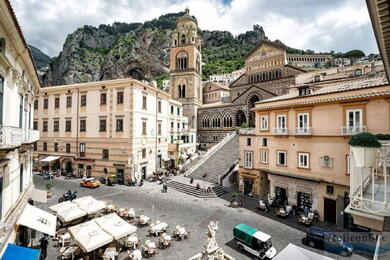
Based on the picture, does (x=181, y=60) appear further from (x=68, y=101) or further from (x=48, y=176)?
(x=48, y=176)

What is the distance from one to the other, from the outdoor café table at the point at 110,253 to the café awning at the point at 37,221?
2834 mm

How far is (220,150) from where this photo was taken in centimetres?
3369

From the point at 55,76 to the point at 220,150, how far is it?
288 feet

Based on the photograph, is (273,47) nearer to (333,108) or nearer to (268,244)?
(333,108)

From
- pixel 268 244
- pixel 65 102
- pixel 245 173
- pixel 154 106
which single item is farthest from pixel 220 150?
pixel 65 102

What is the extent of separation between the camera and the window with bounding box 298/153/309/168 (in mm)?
17594

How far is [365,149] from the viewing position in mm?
6023

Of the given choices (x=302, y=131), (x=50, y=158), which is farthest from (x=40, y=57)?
(x=302, y=131)

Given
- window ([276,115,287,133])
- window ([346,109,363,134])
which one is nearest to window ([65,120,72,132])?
window ([276,115,287,133])

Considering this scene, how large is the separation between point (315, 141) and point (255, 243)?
34.4 feet

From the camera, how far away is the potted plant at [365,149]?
600 centimetres

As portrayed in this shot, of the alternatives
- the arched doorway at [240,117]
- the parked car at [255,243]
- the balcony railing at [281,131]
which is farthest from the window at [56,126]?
the arched doorway at [240,117]

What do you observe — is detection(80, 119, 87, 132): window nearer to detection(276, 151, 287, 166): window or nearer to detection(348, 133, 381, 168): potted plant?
detection(276, 151, 287, 166): window

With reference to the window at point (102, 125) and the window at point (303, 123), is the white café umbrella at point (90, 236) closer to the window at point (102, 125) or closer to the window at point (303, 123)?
the window at point (303, 123)
